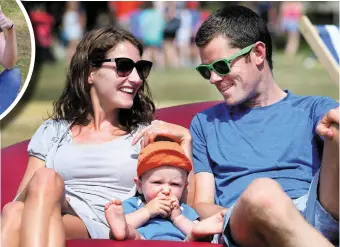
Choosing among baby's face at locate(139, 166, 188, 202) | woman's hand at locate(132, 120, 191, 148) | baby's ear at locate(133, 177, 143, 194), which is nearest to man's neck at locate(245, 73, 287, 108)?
woman's hand at locate(132, 120, 191, 148)

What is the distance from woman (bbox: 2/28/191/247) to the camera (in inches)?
132

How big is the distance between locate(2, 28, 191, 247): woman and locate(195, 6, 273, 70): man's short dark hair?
1.07ft

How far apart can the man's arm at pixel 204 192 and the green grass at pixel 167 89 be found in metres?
3.56

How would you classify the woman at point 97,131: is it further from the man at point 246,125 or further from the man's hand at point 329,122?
the man's hand at point 329,122

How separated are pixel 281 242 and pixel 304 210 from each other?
0.38 meters

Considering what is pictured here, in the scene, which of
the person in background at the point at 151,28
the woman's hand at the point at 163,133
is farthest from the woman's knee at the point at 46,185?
the person in background at the point at 151,28

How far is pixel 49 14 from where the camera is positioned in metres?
14.1

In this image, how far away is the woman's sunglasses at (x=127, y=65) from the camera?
3.54 metres

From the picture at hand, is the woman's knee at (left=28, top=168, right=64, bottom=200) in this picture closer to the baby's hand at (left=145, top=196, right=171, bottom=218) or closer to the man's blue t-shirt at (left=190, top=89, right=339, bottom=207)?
the baby's hand at (left=145, top=196, right=171, bottom=218)

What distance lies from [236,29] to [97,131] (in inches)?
28.4

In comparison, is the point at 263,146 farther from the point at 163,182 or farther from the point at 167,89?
the point at 167,89

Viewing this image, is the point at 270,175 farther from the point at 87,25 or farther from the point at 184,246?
the point at 87,25

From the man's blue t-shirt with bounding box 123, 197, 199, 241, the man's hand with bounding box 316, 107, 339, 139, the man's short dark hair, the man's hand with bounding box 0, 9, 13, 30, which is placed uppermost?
the man's hand with bounding box 0, 9, 13, 30

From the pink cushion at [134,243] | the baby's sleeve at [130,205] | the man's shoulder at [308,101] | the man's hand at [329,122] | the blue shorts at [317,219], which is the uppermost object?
the man's hand at [329,122]
